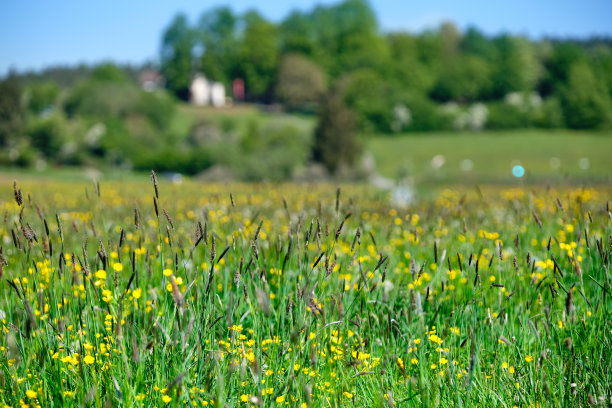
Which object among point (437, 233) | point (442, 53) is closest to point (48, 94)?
point (442, 53)

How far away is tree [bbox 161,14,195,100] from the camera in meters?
87.9

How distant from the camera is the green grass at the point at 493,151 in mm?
42469

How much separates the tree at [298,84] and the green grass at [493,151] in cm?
1801

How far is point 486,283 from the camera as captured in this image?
3.50m

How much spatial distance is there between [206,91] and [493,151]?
57022 millimetres

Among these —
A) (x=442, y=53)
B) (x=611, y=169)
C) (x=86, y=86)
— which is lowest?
(x=611, y=169)

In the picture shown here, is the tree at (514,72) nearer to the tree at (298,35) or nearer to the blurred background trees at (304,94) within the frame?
the blurred background trees at (304,94)

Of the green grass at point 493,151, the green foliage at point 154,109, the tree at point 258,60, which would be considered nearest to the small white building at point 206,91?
the tree at point 258,60

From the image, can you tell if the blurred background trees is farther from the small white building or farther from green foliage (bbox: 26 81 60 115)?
the small white building

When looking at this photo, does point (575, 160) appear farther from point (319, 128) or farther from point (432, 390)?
point (432, 390)

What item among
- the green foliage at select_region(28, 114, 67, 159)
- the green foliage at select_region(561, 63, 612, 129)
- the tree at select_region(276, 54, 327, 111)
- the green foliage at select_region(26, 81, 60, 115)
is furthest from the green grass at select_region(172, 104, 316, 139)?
the green foliage at select_region(561, 63, 612, 129)

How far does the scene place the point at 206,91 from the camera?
300 feet

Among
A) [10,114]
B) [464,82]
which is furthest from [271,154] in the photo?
[464,82]

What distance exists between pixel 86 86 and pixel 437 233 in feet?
226
